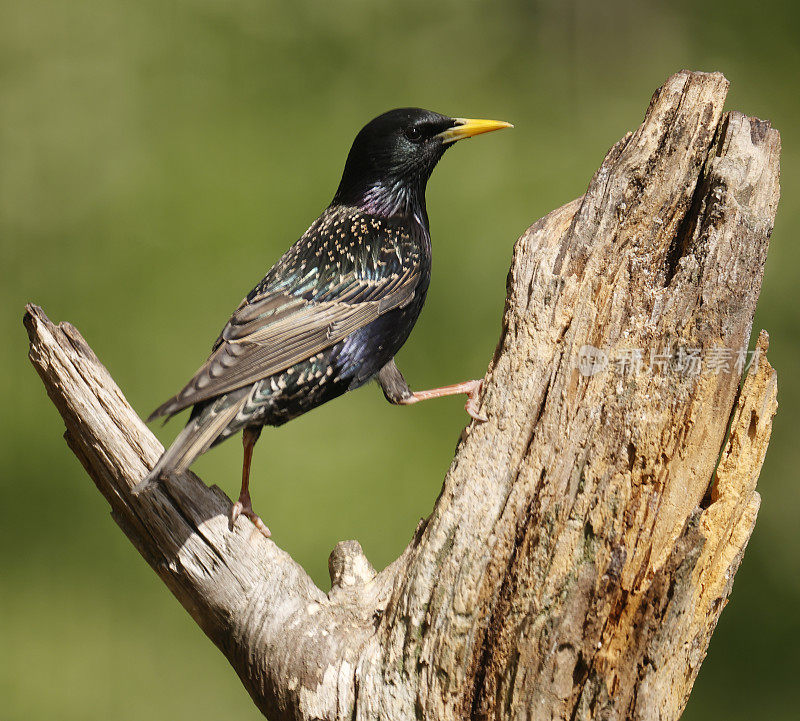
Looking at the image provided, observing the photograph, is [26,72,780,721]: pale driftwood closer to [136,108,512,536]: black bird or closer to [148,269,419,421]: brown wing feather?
[136,108,512,536]: black bird

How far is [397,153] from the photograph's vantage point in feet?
10.2

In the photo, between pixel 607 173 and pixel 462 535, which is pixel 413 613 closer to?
pixel 462 535

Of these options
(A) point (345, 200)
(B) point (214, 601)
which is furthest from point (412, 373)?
(B) point (214, 601)

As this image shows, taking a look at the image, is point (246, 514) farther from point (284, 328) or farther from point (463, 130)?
point (463, 130)

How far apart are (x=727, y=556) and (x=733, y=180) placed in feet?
3.21

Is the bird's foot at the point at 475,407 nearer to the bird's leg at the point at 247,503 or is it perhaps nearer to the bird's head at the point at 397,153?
the bird's leg at the point at 247,503

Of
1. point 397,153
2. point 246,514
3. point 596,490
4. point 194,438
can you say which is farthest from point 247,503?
point 397,153

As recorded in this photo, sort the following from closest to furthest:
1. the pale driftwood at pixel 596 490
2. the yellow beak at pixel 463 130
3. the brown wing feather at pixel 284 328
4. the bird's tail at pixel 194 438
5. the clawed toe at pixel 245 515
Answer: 1. the pale driftwood at pixel 596 490
2. the bird's tail at pixel 194 438
3. the brown wing feather at pixel 284 328
4. the clawed toe at pixel 245 515
5. the yellow beak at pixel 463 130

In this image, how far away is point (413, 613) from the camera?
94.3 inches

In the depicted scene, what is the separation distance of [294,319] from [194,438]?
0.49m

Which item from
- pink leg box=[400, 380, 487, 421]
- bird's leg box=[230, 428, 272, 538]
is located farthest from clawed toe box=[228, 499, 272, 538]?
pink leg box=[400, 380, 487, 421]

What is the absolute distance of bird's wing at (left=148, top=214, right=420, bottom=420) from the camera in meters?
2.60

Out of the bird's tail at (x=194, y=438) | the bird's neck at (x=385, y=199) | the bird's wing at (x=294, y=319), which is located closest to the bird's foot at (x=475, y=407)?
the bird's wing at (x=294, y=319)

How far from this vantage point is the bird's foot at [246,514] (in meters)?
2.74
